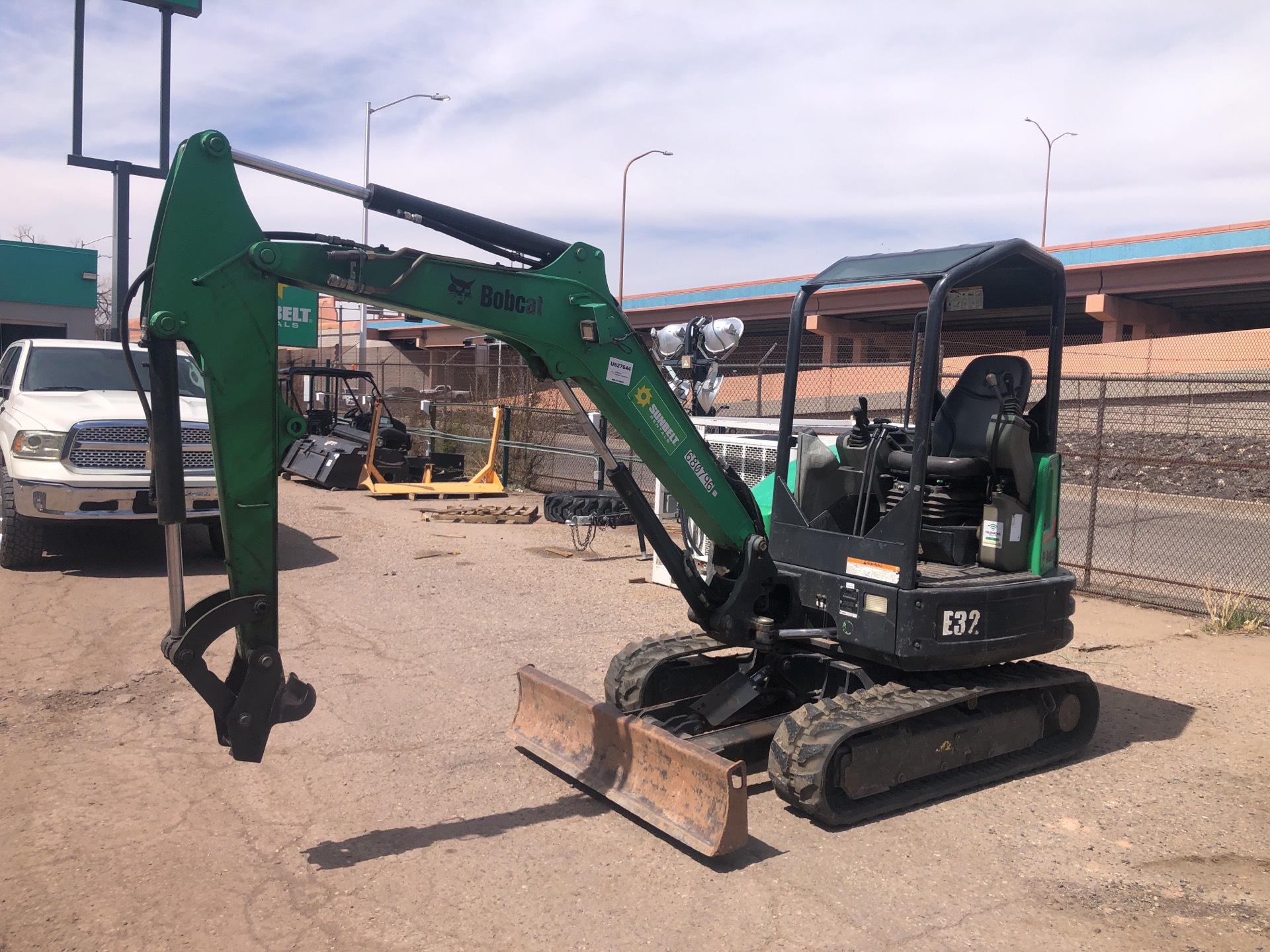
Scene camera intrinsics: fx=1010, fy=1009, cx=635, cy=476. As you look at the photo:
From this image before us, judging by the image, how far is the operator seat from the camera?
5418mm

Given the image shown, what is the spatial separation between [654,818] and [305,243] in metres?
2.87

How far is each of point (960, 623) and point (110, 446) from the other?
25.8 feet

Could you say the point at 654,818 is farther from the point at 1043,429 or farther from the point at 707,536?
the point at 1043,429

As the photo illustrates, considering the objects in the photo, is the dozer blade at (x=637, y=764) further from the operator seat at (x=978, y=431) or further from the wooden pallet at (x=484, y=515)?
the wooden pallet at (x=484, y=515)

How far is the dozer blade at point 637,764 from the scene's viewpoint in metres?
4.25

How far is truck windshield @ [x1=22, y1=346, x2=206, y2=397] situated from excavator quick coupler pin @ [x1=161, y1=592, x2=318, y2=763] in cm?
692

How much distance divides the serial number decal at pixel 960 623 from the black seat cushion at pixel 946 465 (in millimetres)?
751

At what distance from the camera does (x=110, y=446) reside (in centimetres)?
938

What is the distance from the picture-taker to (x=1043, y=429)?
6020 mm

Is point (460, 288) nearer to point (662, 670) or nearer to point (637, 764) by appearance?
point (637, 764)

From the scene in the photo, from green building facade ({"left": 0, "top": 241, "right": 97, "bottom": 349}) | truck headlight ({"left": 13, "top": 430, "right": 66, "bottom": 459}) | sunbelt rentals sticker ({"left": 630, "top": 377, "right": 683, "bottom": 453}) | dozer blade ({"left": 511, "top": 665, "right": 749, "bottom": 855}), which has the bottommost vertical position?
dozer blade ({"left": 511, "top": 665, "right": 749, "bottom": 855})

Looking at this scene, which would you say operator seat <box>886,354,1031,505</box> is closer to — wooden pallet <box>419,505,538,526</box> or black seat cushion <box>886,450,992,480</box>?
black seat cushion <box>886,450,992,480</box>

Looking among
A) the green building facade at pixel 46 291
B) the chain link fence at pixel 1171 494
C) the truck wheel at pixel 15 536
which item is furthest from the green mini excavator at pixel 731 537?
the green building facade at pixel 46 291

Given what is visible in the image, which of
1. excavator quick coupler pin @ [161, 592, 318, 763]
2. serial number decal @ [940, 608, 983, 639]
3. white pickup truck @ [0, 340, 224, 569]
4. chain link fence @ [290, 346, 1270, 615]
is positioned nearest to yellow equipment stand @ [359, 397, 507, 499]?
chain link fence @ [290, 346, 1270, 615]
